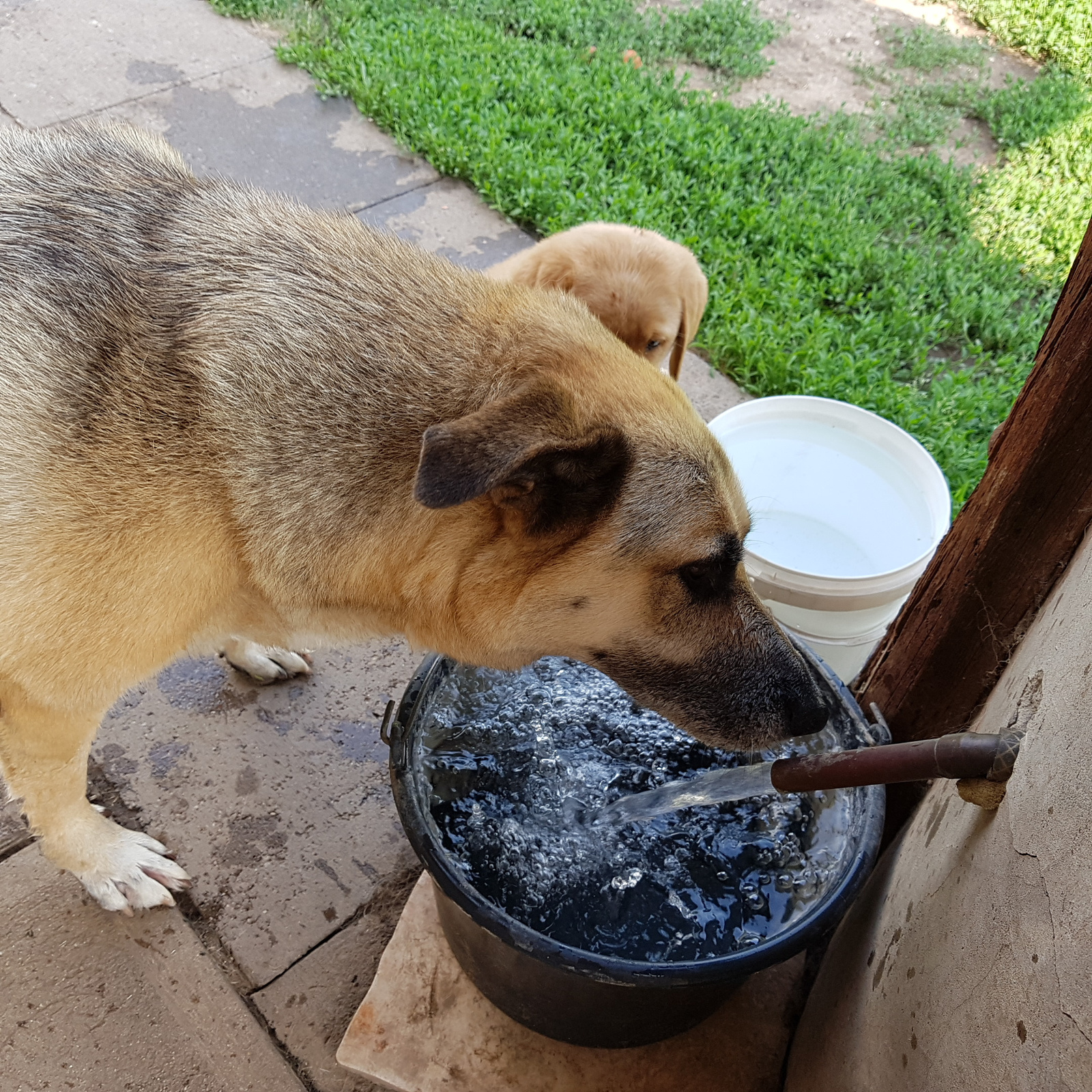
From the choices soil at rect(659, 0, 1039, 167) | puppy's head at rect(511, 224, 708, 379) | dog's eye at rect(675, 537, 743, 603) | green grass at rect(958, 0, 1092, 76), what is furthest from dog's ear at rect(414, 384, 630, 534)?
green grass at rect(958, 0, 1092, 76)

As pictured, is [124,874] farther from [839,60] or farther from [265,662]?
[839,60]

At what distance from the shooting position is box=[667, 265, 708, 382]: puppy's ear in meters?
3.85

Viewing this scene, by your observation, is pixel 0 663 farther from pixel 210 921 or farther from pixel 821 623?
pixel 821 623

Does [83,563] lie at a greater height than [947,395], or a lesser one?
greater

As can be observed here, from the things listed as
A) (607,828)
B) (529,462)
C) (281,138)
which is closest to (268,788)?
(607,828)

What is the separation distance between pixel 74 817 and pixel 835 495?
3.01 m

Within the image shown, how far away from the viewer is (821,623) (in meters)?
3.38

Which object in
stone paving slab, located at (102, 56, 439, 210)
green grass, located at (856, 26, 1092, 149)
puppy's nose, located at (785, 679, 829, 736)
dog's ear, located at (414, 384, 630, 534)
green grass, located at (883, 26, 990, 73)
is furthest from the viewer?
green grass, located at (883, 26, 990, 73)

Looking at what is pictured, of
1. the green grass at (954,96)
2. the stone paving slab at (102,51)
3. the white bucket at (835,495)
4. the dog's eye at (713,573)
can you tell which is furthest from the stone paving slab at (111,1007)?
the green grass at (954,96)

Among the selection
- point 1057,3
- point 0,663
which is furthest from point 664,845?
point 1057,3

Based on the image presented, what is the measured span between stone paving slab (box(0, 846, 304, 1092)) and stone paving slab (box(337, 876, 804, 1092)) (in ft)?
1.02

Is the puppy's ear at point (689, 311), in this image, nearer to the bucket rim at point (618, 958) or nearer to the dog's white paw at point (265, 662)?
the dog's white paw at point (265, 662)

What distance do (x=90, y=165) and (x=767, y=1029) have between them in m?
3.04

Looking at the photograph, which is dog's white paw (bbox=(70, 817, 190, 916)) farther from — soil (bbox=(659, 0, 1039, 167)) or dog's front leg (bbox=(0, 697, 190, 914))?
soil (bbox=(659, 0, 1039, 167))
